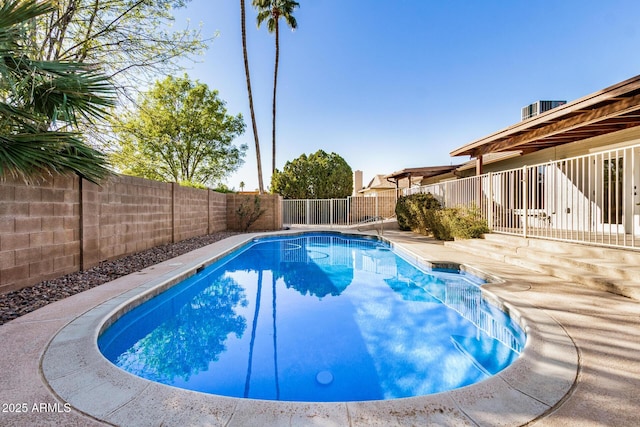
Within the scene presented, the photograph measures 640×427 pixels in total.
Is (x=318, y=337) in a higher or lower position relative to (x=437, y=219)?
lower

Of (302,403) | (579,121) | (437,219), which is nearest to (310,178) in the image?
(437,219)

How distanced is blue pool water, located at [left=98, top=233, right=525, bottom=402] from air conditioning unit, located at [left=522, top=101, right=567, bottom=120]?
46.5 ft

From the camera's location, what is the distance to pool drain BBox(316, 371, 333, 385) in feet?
8.93

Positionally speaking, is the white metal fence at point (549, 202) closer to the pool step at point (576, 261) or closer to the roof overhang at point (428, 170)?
the pool step at point (576, 261)

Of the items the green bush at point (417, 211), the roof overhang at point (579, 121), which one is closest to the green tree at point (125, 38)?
the roof overhang at point (579, 121)

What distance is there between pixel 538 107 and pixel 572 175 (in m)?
11.9

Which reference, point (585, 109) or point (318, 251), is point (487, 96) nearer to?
point (585, 109)

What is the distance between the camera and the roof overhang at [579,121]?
15.5 feet

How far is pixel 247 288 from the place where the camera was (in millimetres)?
6008

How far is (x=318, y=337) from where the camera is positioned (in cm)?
373

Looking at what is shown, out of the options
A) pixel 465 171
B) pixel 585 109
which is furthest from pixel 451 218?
pixel 465 171

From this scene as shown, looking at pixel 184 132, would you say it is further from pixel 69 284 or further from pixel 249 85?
pixel 69 284

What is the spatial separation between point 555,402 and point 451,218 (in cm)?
803

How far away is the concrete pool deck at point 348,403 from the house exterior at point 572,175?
110 inches
